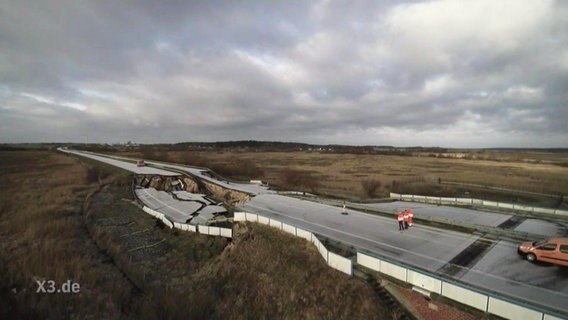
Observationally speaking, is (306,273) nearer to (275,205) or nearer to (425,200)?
(275,205)

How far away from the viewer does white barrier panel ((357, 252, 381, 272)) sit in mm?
15234

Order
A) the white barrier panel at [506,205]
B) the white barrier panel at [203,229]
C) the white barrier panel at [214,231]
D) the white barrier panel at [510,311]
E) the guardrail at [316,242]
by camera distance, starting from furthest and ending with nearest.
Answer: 1. the white barrier panel at [506,205]
2. the white barrier panel at [203,229]
3. the white barrier panel at [214,231]
4. the guardrail at [316,242]
5. the white barrier panel at [510,311]

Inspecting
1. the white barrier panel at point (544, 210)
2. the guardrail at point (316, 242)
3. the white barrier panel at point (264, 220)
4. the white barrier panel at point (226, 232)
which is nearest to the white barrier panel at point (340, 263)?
the guardrail at point (316, 242)

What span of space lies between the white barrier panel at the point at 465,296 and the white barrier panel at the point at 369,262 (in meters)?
3.26

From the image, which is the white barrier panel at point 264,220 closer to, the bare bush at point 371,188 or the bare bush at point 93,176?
the bare bush at point 371,188

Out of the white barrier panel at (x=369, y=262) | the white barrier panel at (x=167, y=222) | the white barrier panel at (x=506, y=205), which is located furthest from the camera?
the white barrier panel at (x=167, y=222)

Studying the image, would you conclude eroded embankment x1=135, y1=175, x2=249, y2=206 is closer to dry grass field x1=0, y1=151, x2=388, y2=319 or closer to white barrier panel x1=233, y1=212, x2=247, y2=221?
dry grass field x1=0, y1=151, x2=388, y2=319

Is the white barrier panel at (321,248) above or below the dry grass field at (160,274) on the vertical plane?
above

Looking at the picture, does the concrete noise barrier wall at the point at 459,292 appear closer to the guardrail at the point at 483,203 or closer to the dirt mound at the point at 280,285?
the dirt mound at the point at 280,285

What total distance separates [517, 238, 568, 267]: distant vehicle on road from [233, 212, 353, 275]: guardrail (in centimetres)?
969

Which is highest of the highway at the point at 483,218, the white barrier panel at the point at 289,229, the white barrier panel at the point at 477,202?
the white barrier panel at the point at 477,202

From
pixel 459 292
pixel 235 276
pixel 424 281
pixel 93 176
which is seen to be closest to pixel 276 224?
pixel 235 276

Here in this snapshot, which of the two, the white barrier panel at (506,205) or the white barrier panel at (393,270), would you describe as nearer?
the white barrier panel at (393,270)

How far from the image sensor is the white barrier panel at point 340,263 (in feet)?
52.5
